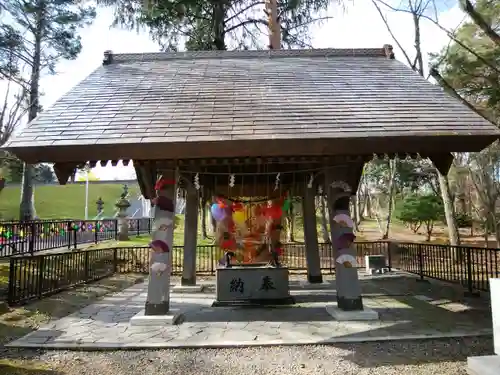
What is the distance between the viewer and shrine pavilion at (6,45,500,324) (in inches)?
223

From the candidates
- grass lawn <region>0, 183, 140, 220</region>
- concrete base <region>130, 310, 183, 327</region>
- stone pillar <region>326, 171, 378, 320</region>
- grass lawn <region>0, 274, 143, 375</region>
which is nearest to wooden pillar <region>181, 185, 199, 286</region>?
grass lawn <region>0, 274, 143, 375</region>

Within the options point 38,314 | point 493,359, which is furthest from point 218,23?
point 493,359

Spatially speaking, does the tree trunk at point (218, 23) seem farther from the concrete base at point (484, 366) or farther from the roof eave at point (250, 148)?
the concrete base at point (484, 366)

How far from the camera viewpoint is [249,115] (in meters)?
6.33

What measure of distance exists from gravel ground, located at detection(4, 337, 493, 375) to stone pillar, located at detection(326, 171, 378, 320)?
48.0 inches

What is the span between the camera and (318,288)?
31.2 ft

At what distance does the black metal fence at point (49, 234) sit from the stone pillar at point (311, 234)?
8.61 m

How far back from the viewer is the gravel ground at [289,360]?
4371 millimetres

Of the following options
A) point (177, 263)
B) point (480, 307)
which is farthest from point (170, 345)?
point (177, 263)

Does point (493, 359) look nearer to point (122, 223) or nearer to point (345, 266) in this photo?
point (345, 266)

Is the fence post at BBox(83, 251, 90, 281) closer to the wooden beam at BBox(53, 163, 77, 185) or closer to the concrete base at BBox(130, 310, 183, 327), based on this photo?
the wooden beam at BBox(53, 163, 77, 185)

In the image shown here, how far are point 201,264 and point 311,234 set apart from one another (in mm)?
5128

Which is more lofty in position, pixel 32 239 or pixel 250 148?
pixel 250 148

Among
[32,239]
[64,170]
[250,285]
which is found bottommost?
[250,285]
